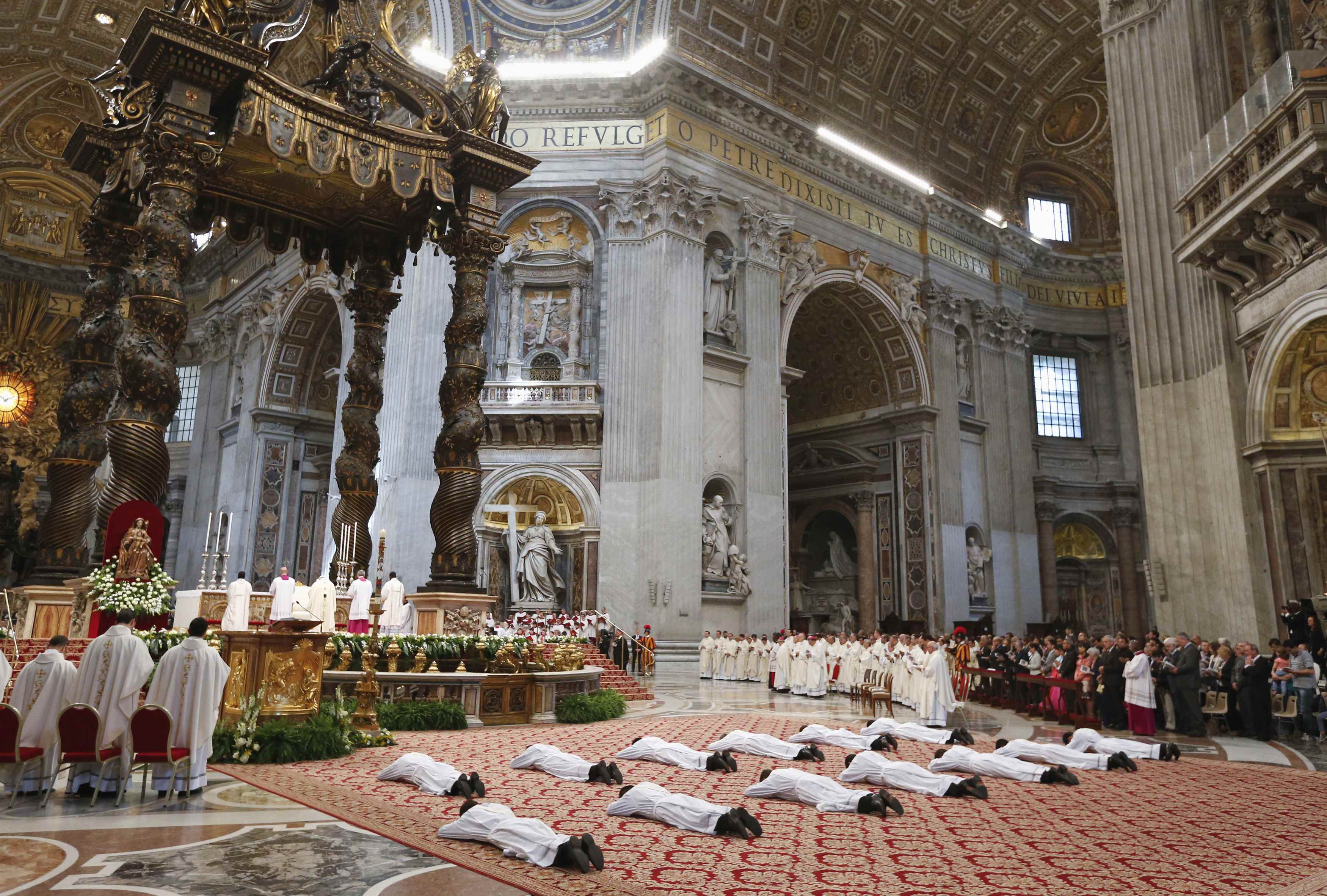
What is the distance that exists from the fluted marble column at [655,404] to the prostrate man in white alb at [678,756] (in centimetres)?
1085

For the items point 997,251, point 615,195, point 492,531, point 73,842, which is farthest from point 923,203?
point 73,842

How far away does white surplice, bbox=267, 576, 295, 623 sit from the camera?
10.7 m

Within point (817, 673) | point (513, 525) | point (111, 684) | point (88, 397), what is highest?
point (88, 397)

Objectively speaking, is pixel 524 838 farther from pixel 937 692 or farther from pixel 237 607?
pixel 937 692

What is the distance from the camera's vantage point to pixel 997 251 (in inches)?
1107

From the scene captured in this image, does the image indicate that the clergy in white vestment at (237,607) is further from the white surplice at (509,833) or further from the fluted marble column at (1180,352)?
the fluted marble column at (1180,352)

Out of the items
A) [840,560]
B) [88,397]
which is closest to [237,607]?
[88,397]

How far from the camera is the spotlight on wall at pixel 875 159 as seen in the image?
78.0 feet

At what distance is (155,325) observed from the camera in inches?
330

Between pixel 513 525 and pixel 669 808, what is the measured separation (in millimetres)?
14232

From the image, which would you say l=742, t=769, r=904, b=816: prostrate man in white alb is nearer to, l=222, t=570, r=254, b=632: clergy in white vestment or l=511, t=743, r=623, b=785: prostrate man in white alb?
l=511, t=743, r=623, b=785: prostrate man in white alb

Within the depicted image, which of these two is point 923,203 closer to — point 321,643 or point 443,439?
point 443,439

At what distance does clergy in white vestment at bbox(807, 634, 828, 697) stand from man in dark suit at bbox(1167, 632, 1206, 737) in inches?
251

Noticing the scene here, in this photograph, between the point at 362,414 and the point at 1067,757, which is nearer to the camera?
the point at 1067,757
